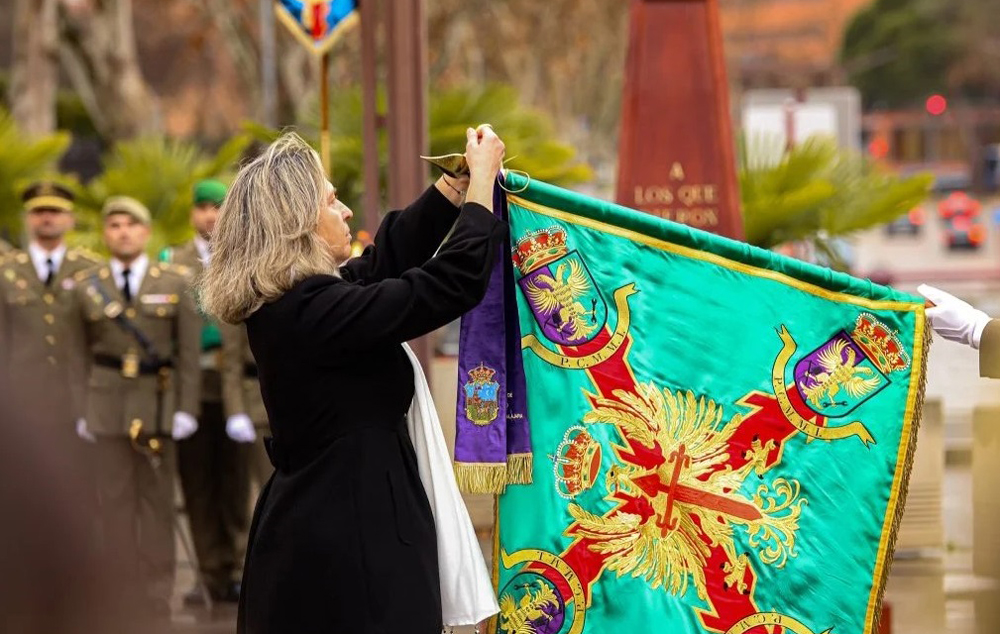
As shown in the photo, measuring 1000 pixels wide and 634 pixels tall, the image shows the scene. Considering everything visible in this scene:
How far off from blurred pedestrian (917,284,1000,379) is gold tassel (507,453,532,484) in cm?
113

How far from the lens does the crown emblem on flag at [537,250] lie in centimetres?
438

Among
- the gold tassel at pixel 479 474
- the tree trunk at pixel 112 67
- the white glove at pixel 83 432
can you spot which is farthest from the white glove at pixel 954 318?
the tree trunk at pixel 112 67

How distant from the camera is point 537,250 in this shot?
4.39 metres

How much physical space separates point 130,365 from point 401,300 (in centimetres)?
450

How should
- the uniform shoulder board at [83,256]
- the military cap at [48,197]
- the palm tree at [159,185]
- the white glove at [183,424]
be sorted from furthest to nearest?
1. the palm tree at [159,185]
2. the military cap at [48,197]
3. the uniform shoulder board at [83,256]
4. the white glove at [183,424]

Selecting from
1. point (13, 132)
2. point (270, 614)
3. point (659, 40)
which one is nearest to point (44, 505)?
point (270, 614)

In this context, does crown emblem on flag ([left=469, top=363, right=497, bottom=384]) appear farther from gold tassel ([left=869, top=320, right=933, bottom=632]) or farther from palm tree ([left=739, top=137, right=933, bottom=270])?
palm tree ([left=739, top=137, right=933, bottom=270])

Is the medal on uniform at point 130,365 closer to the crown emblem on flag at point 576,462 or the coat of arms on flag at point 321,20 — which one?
the coat of arms on flag at point 321,20

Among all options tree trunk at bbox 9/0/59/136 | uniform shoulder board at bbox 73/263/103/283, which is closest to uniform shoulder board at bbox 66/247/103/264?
uniform shoulder board at bbox 73/263/103/283

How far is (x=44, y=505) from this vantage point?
2.98 metres

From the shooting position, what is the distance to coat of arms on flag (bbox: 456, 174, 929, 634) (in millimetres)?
4270

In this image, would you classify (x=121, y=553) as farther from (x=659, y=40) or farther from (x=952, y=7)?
(x=952, y=7)

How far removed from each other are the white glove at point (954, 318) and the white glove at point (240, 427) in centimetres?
419

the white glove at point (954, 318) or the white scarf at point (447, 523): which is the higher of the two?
the white glove at point (954, 318)
